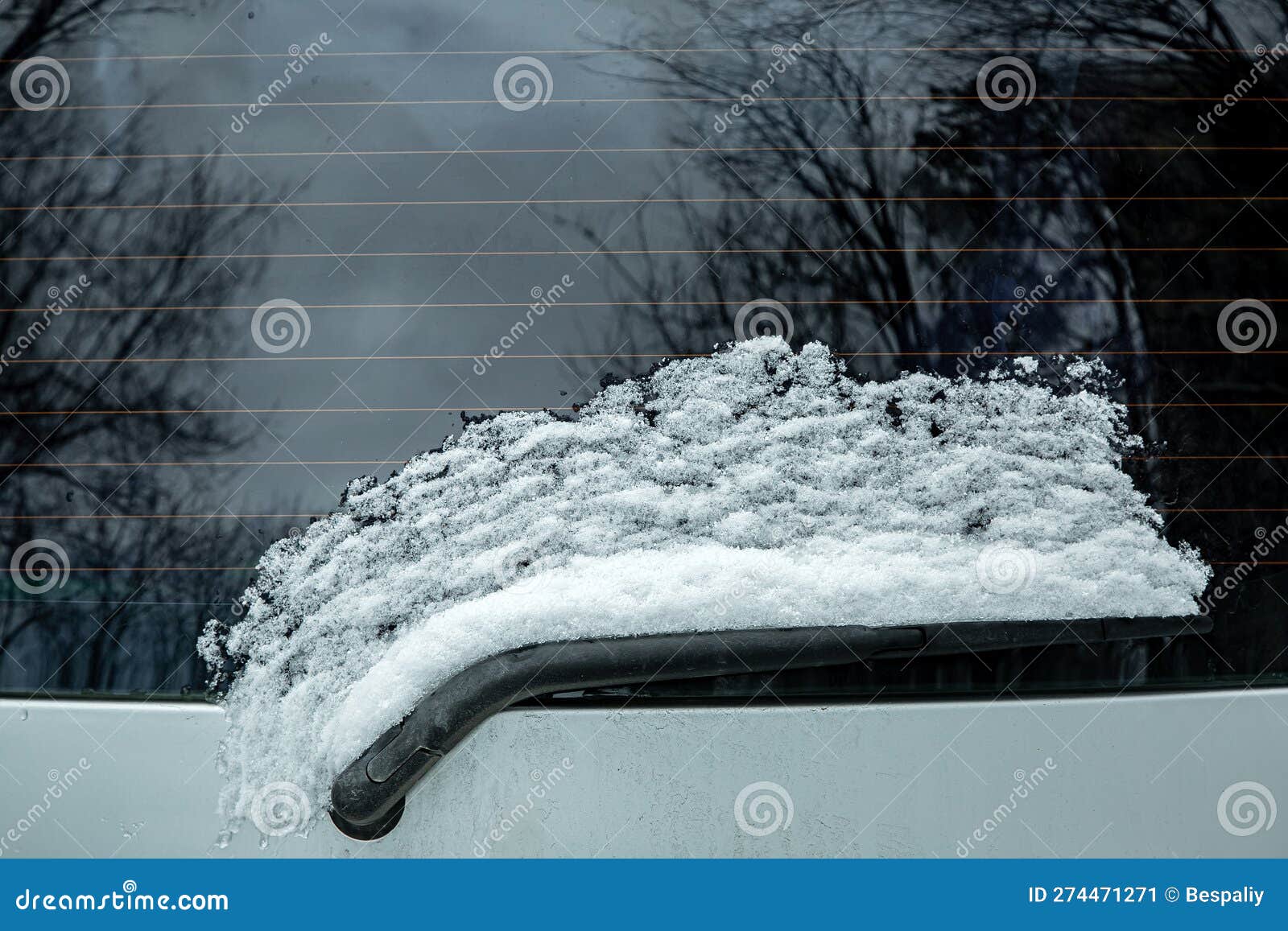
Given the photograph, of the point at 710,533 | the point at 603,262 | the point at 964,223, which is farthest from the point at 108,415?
the point at 964,223

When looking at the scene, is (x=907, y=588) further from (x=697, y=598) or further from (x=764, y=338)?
(x=764, y=338)

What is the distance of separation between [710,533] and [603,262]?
1.74 feet

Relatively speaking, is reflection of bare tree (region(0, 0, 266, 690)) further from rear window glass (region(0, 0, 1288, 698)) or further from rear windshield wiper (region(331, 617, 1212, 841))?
rear windshield wiper (region(331, 617, 1212, 841))

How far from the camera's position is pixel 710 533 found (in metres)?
1.53

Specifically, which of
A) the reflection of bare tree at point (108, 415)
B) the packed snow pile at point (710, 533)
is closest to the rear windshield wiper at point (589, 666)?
the packed snow pile at point (710, 533)

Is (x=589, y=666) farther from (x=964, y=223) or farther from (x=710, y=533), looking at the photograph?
(x=964, y=223)

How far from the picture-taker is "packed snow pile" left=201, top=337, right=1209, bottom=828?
1509mm

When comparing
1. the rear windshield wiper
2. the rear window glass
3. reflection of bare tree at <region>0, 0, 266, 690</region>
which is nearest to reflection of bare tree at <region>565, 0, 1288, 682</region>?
the rear window glass

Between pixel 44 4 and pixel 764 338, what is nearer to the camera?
pixel 764 338

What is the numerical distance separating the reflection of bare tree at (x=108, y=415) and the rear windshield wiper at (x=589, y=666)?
0.42 meters

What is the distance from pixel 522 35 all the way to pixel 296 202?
532 mm

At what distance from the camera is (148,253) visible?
1.58 metres

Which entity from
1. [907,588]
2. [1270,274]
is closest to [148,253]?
[907,588]

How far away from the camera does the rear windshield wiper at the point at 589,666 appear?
4.88ft
